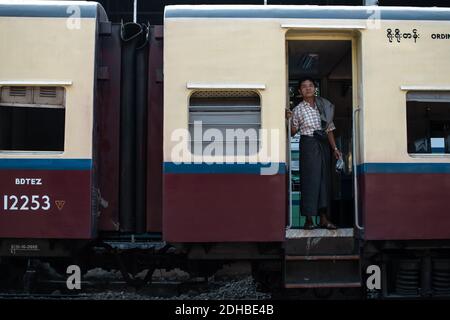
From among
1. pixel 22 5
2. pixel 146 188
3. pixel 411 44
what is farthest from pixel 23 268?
pixel 411 44

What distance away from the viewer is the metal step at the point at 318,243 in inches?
229

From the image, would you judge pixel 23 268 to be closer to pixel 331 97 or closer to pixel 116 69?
pixel 116 69

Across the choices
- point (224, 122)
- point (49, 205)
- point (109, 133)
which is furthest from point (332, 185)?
point (49, 205)

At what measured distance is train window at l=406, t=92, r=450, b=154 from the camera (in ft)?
19.0

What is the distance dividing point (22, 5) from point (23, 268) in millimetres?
2952

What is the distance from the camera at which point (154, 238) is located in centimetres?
634

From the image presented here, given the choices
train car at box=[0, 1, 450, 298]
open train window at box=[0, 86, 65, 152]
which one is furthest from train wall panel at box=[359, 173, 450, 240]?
open train window at box=[0, 86, 65, 152]

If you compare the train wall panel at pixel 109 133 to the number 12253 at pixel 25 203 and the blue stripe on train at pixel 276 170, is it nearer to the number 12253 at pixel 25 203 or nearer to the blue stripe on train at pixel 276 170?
the number 12253 at pixel 25 203

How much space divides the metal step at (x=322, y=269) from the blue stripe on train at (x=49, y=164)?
2351mm

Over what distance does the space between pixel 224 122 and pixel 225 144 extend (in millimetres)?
240

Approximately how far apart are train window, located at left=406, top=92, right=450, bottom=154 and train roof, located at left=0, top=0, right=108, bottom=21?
357 centimetres

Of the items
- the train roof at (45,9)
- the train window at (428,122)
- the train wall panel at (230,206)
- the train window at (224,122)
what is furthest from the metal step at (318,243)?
the train roof at (45,9)

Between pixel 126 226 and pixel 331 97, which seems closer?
pixel 126 226
